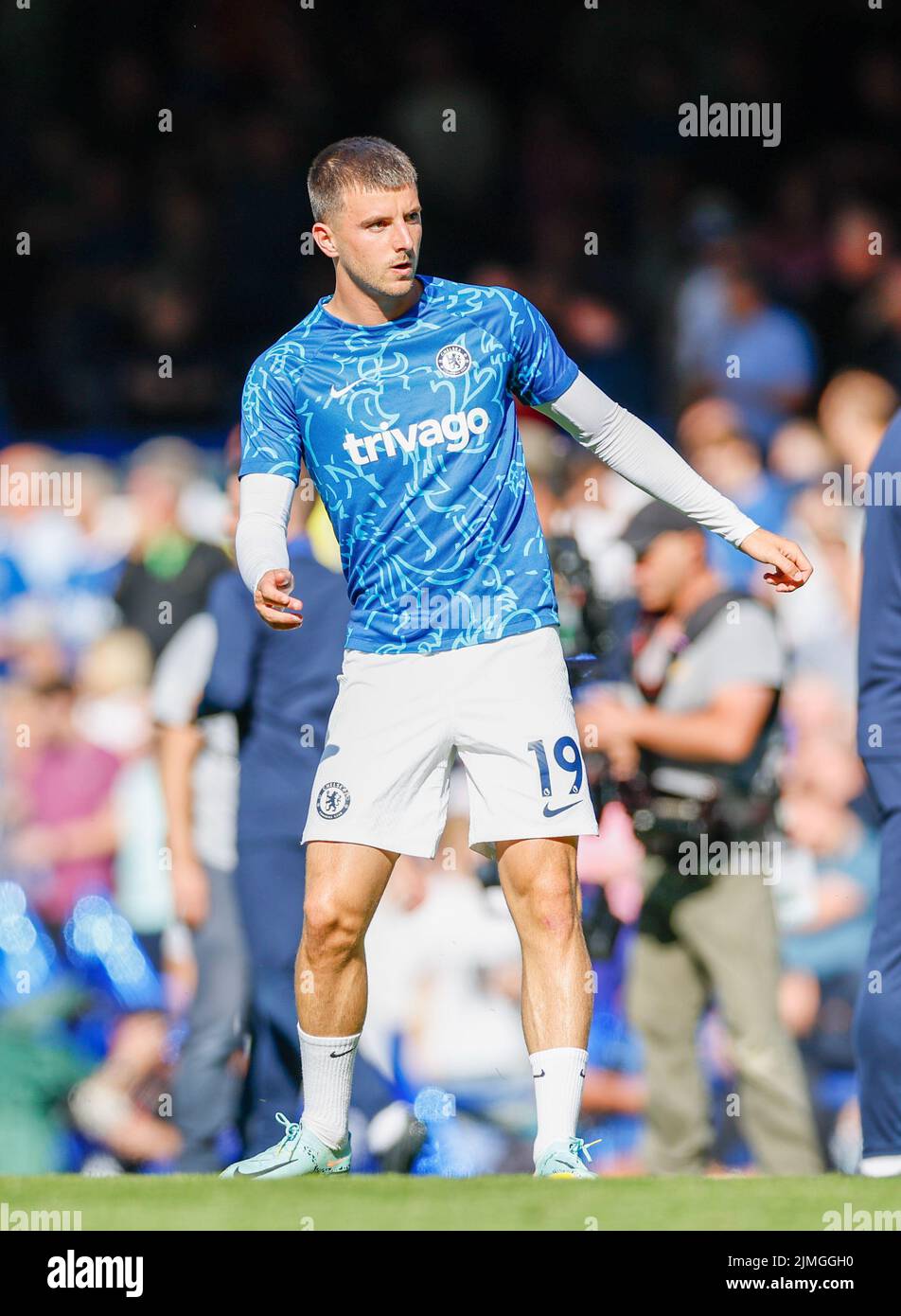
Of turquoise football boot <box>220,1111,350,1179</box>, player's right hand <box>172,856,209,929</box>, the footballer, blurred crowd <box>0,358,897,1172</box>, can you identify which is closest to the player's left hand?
the footballer

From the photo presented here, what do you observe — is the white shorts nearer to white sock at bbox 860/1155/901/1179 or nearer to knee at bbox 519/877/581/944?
knee at bbox 519/877/581/944

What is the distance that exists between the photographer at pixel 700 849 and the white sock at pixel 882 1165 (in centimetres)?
181

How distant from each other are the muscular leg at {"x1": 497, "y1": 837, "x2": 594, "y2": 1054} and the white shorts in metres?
0.05

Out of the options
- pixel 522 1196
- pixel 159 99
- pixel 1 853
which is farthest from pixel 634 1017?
pixel 159 99

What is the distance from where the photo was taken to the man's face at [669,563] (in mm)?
6645

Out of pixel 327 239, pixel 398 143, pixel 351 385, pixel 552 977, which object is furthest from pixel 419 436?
pixel 398 143

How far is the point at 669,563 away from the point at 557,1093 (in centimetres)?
287

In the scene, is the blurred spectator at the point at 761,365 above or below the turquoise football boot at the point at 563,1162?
above

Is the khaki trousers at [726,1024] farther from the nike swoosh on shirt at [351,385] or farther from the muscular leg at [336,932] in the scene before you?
the nike swoosh on shirt at [351,385]

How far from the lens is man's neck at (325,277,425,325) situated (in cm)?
421

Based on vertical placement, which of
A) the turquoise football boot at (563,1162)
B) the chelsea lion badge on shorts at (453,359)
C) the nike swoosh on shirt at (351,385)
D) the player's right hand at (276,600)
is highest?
the chelsea lion badge on shorts at (453,359)

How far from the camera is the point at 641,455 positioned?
14.2 feet

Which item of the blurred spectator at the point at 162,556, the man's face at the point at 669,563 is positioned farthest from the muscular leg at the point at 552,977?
the blurred spectator at the point at 162,556
